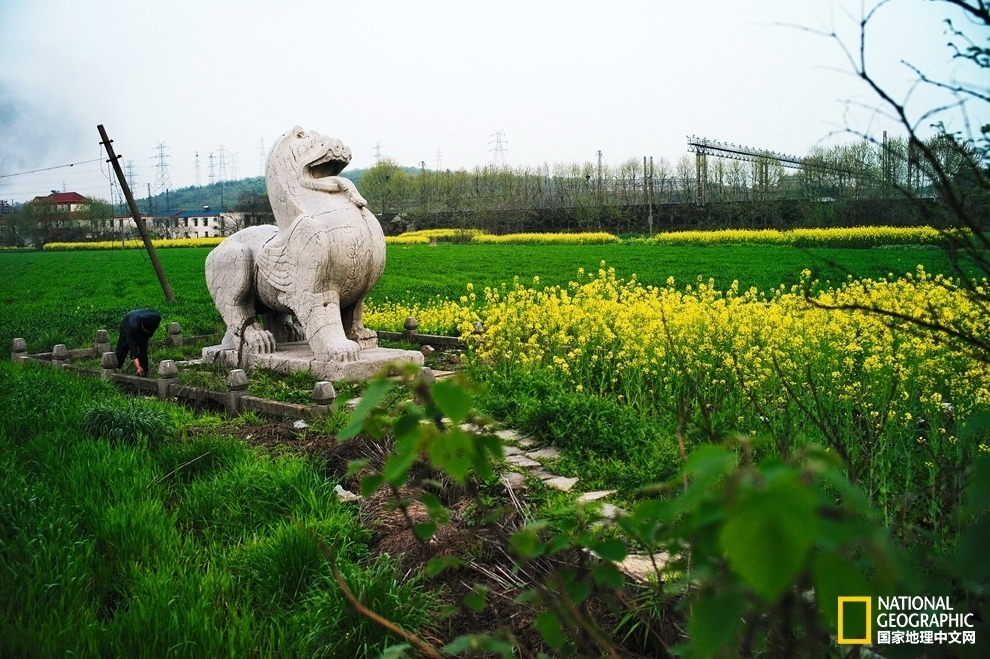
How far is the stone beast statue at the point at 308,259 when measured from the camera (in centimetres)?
714

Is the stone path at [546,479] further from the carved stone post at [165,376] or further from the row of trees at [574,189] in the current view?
the row of trees at [574,189]

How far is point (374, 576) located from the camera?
335 cm

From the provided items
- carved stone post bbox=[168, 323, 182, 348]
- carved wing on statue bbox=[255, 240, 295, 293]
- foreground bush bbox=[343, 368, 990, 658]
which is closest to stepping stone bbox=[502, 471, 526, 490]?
foreground bush bbox=[343, 368, 990, 658]

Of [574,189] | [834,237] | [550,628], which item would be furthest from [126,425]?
[574,189]

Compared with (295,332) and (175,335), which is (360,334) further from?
(175,335)

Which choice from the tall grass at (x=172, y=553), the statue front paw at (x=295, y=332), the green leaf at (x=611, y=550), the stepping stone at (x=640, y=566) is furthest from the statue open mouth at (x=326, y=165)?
the green leaf at (x=611, y=550)

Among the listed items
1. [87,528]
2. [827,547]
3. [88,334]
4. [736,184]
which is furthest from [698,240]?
[827,547]

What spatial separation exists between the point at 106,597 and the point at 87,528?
2.15 ft

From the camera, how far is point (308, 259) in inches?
280

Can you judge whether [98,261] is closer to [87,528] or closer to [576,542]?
[87,528]

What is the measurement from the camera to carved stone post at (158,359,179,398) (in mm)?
6977

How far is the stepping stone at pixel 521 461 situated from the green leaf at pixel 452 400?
138 inches

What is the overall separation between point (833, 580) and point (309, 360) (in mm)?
6803

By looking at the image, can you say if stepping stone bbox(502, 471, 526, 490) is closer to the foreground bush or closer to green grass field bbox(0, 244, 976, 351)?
the foreground bush
